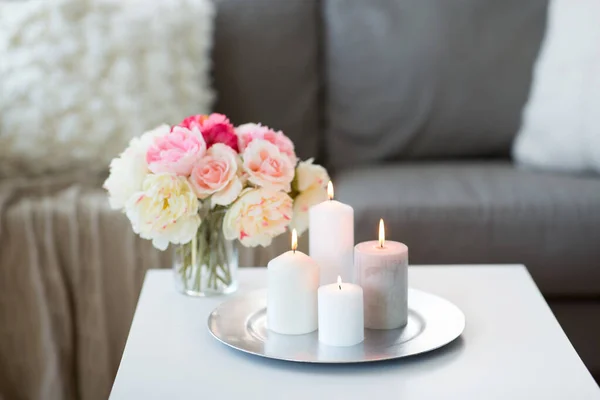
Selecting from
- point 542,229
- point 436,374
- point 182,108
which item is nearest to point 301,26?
point 182,108

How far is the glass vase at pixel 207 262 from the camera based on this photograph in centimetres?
123

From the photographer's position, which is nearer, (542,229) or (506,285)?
(506,285)

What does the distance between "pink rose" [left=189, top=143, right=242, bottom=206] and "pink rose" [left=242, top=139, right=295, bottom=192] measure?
0.8 inches

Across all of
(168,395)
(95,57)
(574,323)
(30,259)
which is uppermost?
(95,57)

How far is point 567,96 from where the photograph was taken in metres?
1.94

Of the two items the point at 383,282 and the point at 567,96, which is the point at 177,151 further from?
the point at 567,96

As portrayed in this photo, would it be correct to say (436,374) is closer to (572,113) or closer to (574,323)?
(574,323)

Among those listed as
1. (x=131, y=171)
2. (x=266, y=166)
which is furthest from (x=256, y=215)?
(x=131, y=171)

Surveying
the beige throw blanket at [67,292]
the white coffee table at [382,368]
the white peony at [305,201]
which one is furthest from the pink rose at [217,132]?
the beige throw blanket at [67,292]

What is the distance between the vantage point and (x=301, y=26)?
2174 mm

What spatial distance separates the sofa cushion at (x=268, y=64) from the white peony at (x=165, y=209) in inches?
40.0

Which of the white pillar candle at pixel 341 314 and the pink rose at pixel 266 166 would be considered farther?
the pink rose at pixel 266 166

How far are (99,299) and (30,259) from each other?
15cm

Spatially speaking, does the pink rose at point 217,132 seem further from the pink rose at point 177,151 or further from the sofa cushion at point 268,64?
the sofa cushion at point 268,64
